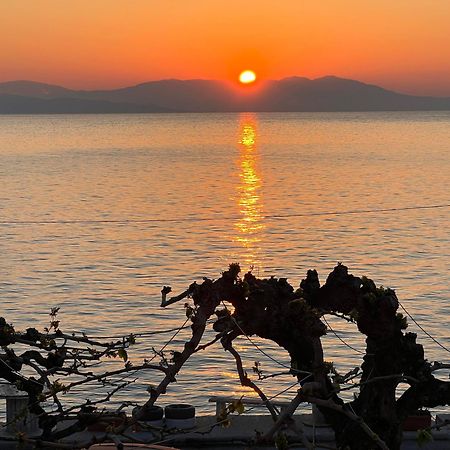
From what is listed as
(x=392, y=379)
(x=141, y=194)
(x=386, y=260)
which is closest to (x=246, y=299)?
(x=392, y=379)

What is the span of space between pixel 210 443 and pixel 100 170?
415ft

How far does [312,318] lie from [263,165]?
481ft

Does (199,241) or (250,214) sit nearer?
(199,241)

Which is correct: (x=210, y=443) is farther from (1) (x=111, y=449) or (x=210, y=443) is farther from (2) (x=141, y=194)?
(2) (x=141, y=194)

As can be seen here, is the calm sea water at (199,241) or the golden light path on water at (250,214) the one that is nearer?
the calm sea water at (199,241)

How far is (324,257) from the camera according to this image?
57500 millimetres

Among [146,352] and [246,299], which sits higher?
[246,299]

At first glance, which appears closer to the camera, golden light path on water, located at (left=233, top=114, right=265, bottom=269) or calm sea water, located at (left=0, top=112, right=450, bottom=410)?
calm sea water, located at (left=0, top=112, right=450, bottom=410)

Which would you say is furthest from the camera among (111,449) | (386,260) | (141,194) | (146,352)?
(141,194)

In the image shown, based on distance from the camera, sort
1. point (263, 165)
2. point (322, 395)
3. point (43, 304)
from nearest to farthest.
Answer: point (322, 395), point (43, 304), point (263, 165)

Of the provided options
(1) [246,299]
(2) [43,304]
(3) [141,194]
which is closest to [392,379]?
(1) [246,299]

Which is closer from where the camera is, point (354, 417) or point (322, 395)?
point (354, 417)

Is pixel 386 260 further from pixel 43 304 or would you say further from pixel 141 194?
pixel 141 194

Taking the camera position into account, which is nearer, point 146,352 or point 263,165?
point 146,352
